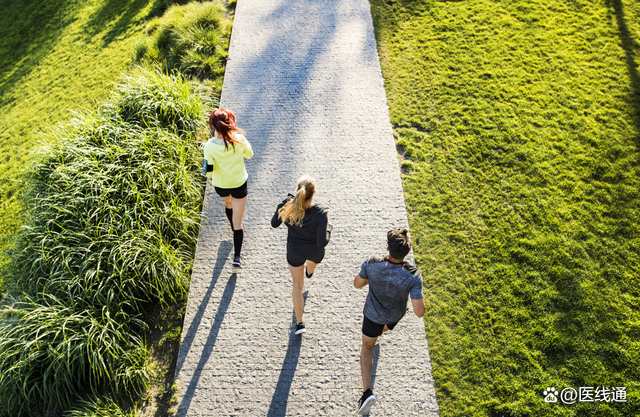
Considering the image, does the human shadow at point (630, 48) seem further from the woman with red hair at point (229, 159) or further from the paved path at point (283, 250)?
the woman with red hair at point (229, 159)

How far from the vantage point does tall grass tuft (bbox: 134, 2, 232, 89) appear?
273 inches

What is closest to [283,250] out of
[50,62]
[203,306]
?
[203,306]

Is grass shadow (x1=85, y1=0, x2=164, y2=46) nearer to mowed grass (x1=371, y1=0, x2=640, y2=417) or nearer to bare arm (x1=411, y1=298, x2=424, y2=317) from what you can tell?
mowed grass (x1=371, y1=0, x2=640, y2=417)

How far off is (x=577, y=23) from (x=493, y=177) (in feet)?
15.3

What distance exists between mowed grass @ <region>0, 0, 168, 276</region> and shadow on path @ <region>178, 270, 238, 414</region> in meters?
3.89

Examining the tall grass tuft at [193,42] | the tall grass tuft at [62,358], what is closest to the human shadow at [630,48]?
the tall grass tuft at [193,42]

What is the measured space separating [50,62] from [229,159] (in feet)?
26.8

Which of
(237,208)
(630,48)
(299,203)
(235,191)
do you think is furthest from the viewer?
(630,48)

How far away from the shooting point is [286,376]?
378cm

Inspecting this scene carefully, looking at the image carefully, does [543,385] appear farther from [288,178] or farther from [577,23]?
[577,23]

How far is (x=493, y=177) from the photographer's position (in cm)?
524

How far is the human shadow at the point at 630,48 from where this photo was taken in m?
5.93

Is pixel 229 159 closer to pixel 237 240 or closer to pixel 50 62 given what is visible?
pixel 237 240

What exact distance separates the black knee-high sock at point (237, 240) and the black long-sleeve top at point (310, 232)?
3.65 feet
